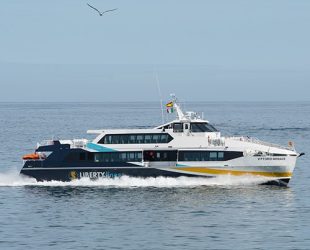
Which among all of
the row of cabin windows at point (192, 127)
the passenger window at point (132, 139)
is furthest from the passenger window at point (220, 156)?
the passenger window at point (132, 139)

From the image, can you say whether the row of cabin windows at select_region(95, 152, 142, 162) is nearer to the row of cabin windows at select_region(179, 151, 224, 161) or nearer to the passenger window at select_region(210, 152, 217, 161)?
the row of cabin windows at select_region(179, 151, 224, 161)

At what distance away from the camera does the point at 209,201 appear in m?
46.1

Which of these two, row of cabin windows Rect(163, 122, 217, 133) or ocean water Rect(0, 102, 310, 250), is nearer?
ocean water Rect(0, 102, 310, 250)

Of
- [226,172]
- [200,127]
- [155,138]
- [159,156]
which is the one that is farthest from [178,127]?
[226,172]

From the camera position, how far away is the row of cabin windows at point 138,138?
168 feet

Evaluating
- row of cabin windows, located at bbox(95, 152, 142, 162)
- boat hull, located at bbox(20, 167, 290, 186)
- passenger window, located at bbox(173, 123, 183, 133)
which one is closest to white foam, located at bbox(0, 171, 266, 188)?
boat hull, located at bbox(20, 167, 290, 186)

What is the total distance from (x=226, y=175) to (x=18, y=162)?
26888 mm

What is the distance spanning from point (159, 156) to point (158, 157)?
103mm

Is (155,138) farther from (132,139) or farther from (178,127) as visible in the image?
(178,127)

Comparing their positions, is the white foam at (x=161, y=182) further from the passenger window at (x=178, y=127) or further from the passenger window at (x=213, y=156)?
the passenger window at (x=178, y=127)

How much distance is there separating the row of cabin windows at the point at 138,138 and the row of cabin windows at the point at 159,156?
772 millimetres

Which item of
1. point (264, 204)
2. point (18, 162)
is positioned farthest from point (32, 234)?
point (18, 162)

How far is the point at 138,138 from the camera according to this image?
51250 millimetres

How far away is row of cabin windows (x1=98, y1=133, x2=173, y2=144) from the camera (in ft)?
168
